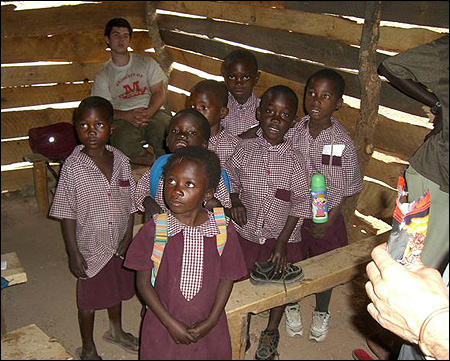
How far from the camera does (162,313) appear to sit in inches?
79.7

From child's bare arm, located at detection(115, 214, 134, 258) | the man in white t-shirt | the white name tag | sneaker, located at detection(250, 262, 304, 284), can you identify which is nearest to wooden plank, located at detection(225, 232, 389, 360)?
sneaker, located at detection(250, 262, 304, 284)

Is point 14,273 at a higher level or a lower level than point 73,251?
lower

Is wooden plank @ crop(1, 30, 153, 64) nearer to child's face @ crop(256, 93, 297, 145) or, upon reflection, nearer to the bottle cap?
child's face @ crop(256, 93, 297, 145)

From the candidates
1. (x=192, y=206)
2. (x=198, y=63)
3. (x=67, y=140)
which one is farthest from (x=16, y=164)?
(x=192, y=206)

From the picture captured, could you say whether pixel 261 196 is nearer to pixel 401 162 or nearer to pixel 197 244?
pixel 197 244

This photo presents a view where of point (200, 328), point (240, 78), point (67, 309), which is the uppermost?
point (240, 78)

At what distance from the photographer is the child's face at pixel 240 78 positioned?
3.44 meters

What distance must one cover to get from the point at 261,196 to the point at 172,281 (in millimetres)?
912

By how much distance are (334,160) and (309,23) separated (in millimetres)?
1259

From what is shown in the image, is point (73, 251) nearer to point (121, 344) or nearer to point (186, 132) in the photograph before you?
point (121, 344)

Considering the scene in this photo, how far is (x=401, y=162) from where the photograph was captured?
3.38 metres

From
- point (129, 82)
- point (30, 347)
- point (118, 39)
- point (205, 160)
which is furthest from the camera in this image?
point (129, 82)

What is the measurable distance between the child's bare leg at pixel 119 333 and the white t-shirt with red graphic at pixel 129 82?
2.20m

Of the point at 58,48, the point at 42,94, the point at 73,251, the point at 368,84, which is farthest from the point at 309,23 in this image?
the point at 42,94
